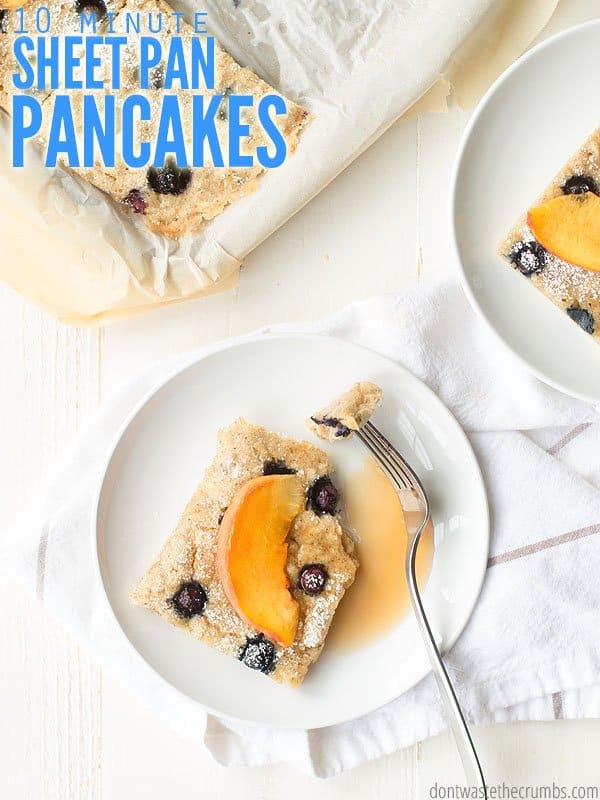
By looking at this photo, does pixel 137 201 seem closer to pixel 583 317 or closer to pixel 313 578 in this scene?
pixel 313 578

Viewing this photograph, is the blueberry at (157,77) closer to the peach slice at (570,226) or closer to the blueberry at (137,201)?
the blueberry at (137,201)

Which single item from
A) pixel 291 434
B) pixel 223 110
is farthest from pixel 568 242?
pixel 223 110

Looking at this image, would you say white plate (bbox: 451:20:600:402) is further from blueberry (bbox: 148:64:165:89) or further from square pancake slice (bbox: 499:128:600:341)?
blueberry (bbox: 148:64:165:89)

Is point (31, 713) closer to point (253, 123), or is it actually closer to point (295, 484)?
point (295, 484)

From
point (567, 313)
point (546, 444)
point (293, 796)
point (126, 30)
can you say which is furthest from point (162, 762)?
point (126, 30)

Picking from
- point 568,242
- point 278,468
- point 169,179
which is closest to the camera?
point 568,242

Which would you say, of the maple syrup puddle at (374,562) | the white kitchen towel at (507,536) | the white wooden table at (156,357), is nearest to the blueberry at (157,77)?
the white wooden table at (156,357)
